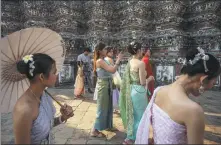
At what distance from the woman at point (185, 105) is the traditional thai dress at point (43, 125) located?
36.4 inches

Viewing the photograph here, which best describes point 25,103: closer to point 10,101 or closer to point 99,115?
point 10,101

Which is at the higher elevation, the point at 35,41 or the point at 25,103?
the point at 35,41

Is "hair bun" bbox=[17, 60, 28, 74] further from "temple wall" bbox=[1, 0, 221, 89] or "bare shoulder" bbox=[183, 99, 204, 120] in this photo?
"temple wall" bbox=[1, 0, 221, 89]

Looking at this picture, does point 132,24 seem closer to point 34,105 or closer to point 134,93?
point 134,93

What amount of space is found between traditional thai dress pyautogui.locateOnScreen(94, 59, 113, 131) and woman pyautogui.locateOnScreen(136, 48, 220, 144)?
104 inches

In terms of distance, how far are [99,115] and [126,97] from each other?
0.67 m

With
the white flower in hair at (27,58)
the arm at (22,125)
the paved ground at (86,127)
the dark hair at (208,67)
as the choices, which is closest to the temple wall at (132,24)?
the paved ground at (86,127)

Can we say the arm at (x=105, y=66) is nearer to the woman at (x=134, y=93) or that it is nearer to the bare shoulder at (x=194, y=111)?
the woman at (x=134, y=93)

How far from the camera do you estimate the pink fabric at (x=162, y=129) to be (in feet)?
6.47

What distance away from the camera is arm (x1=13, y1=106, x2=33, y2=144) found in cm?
196

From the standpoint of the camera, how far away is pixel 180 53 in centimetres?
972

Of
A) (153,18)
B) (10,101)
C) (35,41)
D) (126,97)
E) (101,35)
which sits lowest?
(126,97)

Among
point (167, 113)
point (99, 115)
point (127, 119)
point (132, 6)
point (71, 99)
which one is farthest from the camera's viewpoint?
point (132, 6)

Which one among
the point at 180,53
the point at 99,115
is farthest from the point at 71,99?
the point at 180,53
